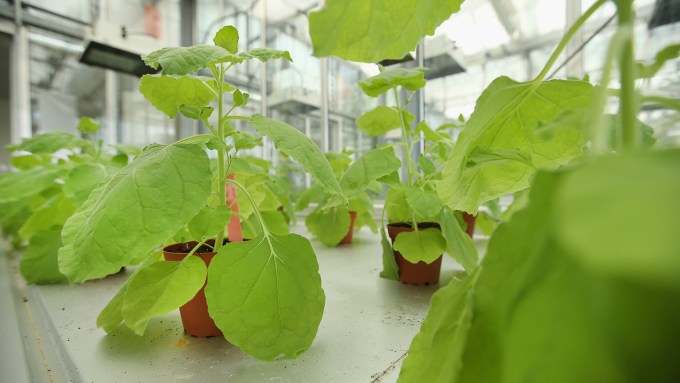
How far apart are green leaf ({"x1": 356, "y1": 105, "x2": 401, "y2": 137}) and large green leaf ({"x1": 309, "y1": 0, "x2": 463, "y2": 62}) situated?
620 millimetres

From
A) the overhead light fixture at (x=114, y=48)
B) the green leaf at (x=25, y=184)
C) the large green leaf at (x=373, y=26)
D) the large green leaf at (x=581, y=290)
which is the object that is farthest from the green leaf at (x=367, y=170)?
the overhead light fixture at (x=114, y=48)

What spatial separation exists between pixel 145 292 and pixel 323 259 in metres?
0.65

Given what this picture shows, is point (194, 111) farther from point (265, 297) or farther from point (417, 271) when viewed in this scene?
point (417, 271)

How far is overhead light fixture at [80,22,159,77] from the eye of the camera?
1861 millimetres

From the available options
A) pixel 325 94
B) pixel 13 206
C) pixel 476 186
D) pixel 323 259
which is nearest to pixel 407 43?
pixel 476 186

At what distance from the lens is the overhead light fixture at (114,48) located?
1.86 metres

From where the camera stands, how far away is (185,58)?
0.39 metres

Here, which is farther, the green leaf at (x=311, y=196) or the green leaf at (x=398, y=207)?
the green leaf at (x=311, y=196)


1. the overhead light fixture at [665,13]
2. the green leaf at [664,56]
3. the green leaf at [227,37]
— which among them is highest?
the overhead light fixture at [665,13]

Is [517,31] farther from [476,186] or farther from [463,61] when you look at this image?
[476,186]

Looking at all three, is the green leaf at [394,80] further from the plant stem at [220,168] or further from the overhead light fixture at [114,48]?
the overhead light fixture at [114,48]

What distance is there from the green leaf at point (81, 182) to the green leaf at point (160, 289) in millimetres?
364

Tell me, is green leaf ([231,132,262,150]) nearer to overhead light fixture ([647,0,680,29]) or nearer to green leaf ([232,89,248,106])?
green leaf ([232,89,248,106])

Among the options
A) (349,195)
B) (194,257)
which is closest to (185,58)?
(194,257)
